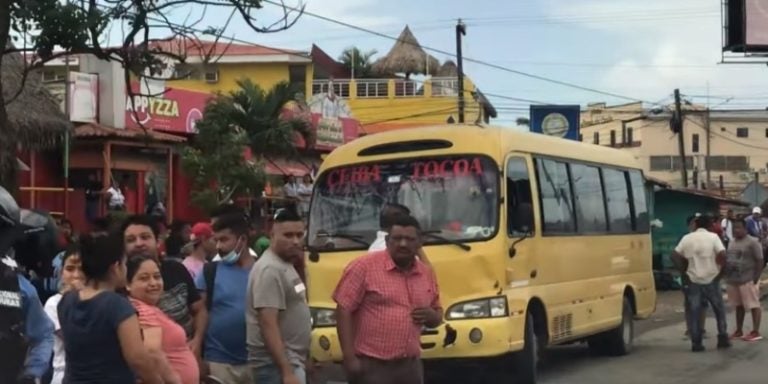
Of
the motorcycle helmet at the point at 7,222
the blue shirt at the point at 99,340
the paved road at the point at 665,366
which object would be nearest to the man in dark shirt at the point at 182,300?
the blue shirt at the point at 99,340

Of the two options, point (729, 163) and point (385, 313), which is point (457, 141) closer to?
point (385, 313)

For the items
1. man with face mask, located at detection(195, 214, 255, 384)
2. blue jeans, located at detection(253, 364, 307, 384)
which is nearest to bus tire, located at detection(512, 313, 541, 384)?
man with face mask, located at detection(195, 214, 255, 384)

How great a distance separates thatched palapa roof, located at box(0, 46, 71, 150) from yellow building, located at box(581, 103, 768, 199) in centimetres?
7420

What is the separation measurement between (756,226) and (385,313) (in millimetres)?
29009

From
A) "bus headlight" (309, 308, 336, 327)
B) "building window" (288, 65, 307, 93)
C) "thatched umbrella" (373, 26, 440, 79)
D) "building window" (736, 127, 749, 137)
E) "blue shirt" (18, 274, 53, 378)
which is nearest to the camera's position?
"blue shirt" (18, 274, 53, 378)

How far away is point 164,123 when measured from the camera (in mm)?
27141

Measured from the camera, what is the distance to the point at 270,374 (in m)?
6.93

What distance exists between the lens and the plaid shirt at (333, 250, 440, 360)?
7.12m

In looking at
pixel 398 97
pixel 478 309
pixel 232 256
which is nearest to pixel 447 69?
pixel 398 97

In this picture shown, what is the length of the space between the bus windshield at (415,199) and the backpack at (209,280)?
4426mm

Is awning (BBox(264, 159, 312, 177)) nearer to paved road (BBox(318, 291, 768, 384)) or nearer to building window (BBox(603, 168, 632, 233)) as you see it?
paved road (BBox(318, 291, 768, 384))

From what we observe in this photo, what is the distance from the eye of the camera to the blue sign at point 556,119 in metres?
25.4

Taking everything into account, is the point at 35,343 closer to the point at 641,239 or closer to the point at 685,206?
the point at 641,239

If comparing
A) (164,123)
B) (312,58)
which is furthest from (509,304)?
(312,58)
